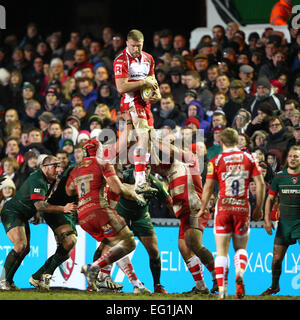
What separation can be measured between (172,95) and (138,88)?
4.55 meters

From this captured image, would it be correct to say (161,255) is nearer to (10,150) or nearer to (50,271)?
(50,271)

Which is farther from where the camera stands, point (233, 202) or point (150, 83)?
point (150, 83)

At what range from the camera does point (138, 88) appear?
1042cm

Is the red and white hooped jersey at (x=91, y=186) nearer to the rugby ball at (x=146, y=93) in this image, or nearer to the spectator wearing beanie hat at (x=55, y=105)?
the rugby ball at (x=146, y=93)

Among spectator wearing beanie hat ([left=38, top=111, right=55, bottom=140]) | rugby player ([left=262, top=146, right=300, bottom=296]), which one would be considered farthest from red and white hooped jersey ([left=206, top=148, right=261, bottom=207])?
spectator wearing beanie hat ([left=38, top=111, right=55, bottom=140])

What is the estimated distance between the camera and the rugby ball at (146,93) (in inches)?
413

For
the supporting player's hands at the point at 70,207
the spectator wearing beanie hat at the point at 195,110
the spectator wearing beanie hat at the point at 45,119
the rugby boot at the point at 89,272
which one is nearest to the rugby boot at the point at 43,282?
the rugby boot at the point at 89,272

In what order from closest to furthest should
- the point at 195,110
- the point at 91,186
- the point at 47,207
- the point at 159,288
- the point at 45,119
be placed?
the point at 91,186 < the point at 47,207 < the point at 159,288 < the point at 195,110 < the point at 45,119

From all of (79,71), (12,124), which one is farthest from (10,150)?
(79,71)

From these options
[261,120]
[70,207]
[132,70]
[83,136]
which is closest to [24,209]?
[70,207]

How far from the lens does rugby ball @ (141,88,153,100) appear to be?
413 inches

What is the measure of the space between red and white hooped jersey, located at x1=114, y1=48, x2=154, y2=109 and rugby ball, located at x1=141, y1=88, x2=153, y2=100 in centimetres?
10

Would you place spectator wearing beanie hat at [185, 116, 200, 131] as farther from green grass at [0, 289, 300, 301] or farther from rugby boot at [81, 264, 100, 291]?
rugby boot at [81, 264, 100, 291]

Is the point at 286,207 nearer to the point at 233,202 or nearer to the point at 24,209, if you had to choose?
Answer: the point at 233,202
